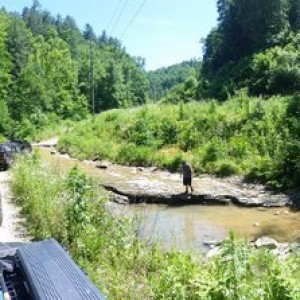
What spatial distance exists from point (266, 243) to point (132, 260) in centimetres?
474

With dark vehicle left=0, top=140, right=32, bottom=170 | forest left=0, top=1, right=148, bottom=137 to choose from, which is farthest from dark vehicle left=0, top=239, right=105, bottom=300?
forest left=0, top=1, right=148, bottom=137

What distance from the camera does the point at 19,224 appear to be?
10211mm

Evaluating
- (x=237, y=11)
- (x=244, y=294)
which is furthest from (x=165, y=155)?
(x=237, y=11)

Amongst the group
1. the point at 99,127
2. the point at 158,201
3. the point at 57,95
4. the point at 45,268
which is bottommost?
the point at 158,201

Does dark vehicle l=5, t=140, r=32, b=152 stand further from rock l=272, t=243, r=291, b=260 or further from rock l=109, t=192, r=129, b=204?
rock l=272, t=243, r=291, b=260

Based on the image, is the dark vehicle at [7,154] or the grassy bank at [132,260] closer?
the grassy bank at [132,260]

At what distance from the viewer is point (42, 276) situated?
3.93 m

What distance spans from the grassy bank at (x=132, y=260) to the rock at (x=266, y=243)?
137 inches

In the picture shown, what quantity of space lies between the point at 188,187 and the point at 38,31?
91583 millimetres

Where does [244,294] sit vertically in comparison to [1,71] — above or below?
below

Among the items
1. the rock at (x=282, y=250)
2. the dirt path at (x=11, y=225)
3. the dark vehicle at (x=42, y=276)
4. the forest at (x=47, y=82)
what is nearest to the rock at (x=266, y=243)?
the rock at (x=282, y=250)

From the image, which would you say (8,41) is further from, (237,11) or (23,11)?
(23,11)

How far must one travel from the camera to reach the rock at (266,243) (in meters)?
10.5

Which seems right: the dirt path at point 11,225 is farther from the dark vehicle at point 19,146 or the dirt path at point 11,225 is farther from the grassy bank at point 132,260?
the dark vehicle at point 19,146
